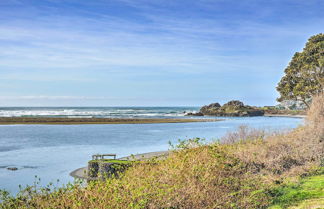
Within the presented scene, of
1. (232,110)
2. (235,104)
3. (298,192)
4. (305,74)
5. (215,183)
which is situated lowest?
(298,192)

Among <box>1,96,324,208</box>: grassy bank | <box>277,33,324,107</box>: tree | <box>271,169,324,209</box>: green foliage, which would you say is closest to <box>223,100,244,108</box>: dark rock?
<box>277,33,324,107</box>: tree

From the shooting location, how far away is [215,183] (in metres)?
9.95

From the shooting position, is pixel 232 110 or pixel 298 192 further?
pixel 232 110

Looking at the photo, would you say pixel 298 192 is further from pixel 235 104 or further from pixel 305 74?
pixel 235 104

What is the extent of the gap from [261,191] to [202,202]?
2.38 meters

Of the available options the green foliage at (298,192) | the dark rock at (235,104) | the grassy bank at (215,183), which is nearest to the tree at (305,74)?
the grassy bank at (215,183)

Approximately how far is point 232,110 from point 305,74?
9182cm

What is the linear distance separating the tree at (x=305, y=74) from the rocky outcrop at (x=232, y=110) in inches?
3249

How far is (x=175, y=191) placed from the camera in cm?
839

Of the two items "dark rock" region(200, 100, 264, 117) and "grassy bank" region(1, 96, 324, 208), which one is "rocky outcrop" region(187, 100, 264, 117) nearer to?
"dark rock" region(200, 100, 264, 117)

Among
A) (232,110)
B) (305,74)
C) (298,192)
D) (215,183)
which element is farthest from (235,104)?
(215,183)

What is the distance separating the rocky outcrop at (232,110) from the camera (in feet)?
380

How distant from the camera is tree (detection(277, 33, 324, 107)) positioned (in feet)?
96.4

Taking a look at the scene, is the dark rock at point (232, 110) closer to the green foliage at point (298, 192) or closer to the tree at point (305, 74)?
the tree at point (305, 74)
